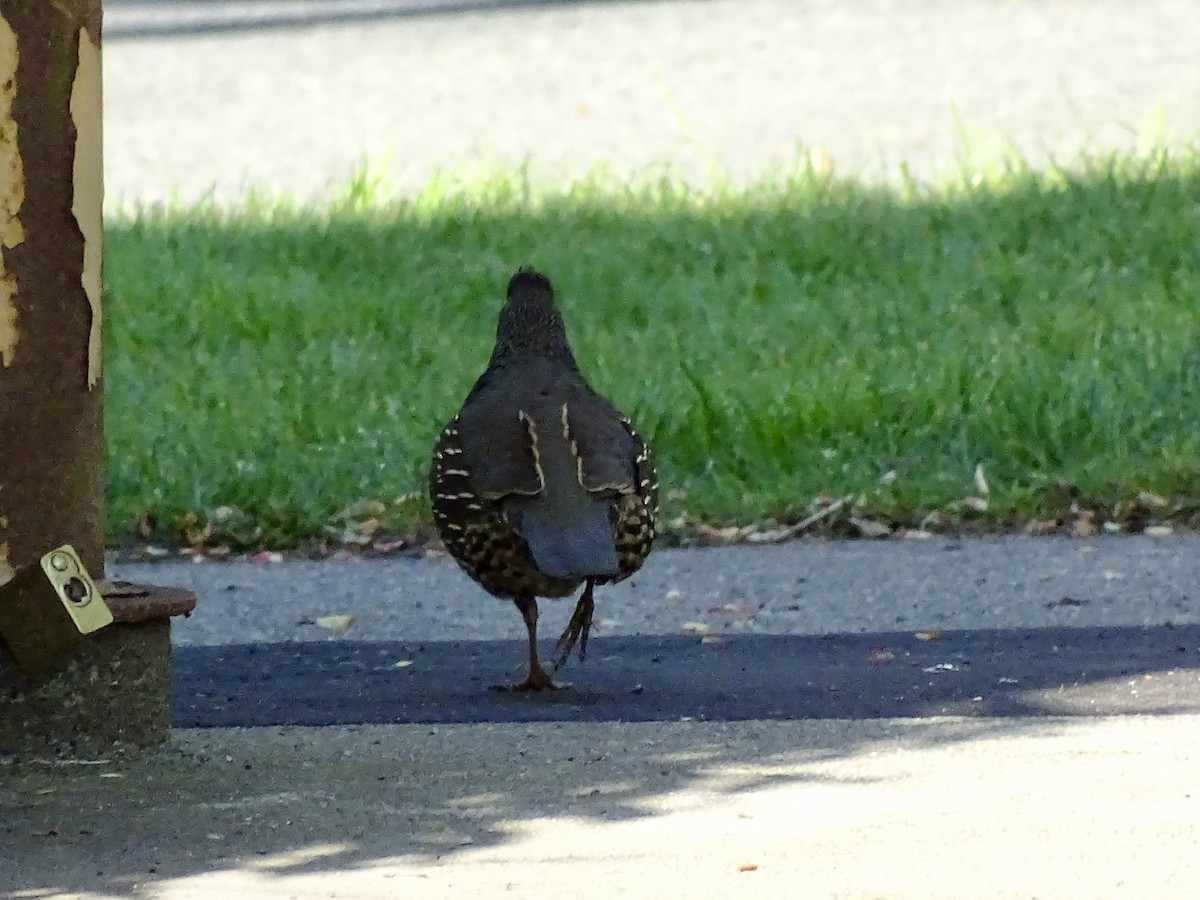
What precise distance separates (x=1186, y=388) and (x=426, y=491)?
8.69 ft

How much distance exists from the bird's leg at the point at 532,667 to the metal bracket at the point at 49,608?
4.56 feet

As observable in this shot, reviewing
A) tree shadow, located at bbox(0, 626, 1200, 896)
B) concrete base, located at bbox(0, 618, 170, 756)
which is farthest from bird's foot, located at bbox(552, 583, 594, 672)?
concrete base, located at bbox(0, 618, 170, 756)

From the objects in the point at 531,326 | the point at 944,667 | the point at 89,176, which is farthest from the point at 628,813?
the point at 531,326

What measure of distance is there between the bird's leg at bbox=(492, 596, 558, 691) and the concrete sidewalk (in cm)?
44

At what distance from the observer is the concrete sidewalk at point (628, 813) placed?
390cm

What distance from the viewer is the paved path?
12156 mm

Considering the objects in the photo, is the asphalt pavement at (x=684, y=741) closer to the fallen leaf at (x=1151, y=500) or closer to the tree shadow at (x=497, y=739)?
the tree shadow at (x=497, y=739)

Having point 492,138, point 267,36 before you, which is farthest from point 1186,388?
point 267,36

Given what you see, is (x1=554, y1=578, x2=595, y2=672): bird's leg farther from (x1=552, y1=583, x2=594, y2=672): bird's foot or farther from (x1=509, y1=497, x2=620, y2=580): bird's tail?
(x1=509, y1=497, x2=620, y2=580): bird's tail

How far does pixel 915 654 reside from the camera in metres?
5.77

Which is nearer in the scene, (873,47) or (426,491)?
(426,491)

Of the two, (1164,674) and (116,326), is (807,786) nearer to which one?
(1164,674)

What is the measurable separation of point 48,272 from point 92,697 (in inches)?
33.4

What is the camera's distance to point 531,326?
618 cm
